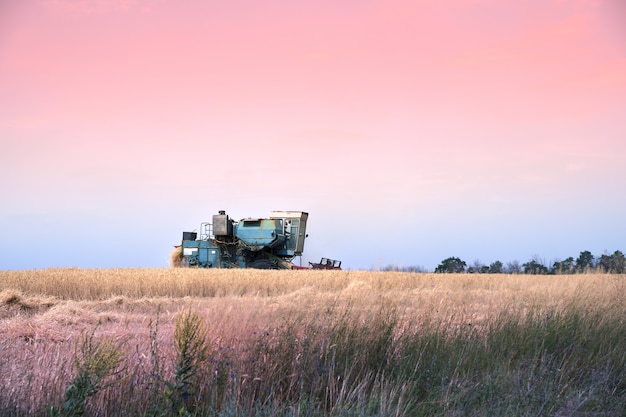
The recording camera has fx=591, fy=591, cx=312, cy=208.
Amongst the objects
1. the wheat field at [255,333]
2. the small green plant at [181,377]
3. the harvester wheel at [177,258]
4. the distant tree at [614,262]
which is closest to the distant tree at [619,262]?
the distant tree at [614,262]

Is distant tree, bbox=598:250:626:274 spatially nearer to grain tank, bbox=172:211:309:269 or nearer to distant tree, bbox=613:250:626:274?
distant tree, bbox=613:250:626:274

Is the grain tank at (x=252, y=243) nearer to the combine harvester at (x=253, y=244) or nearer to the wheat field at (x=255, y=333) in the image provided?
the combine harvester at (x=253, y=244)

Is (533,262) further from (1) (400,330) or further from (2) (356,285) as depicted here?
(1) (400,330)

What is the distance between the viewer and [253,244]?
2925cm

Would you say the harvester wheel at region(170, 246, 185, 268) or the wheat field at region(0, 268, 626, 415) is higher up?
the harvester wheel at region(170, 246, 185, 268)

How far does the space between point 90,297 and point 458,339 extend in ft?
42.0

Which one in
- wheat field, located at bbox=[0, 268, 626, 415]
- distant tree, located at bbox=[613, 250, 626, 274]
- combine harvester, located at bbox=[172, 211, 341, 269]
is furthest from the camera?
combine harvester, located at bbox=[172, 211, 341, 269]

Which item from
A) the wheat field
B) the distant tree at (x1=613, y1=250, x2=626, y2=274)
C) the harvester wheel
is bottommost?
the wheat field

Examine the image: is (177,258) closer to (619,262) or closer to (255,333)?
(619,262)

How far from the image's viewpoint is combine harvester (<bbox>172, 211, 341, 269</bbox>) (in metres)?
29.2

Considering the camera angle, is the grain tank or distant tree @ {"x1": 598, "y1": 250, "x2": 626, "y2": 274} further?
the grain tank

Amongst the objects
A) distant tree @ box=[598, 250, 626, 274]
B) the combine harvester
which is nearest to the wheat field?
distant tree @ box=[598, 250, 626, 274]

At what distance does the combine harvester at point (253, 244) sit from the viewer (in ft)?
95.8

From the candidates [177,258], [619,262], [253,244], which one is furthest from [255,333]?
[177,258]
